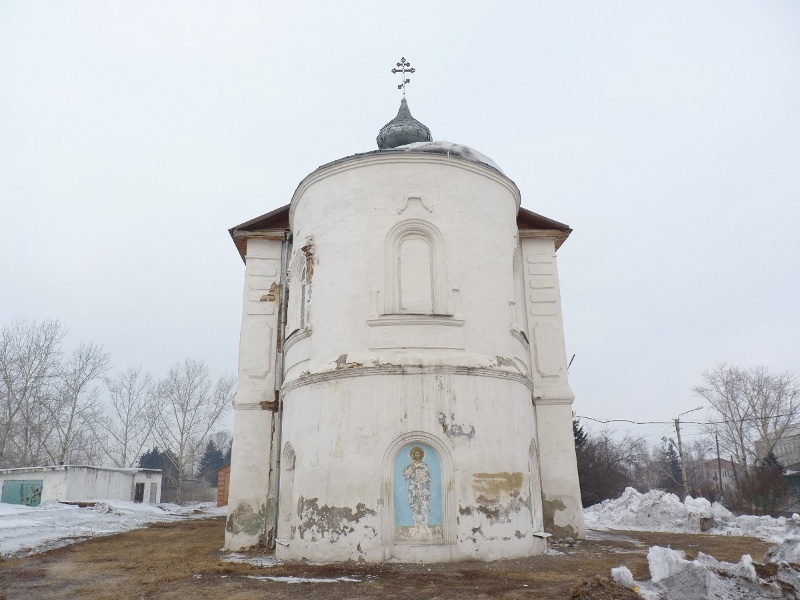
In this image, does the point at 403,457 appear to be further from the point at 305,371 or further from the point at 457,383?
the point at 305,371

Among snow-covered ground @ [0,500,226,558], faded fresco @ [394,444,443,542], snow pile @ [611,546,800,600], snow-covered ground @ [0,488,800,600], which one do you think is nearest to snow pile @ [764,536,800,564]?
snow-covered ground @ [0,488,800,600]

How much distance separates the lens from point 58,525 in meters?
20.5

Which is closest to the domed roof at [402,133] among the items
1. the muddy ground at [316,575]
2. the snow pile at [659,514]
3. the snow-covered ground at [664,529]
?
the muddy ground at [316,575]

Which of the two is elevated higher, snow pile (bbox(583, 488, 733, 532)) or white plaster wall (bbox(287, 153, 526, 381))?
white plaster wall (bbox(287, 153, 526, 381))

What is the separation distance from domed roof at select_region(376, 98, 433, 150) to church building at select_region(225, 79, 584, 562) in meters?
3.81

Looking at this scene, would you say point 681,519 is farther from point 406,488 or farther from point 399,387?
point 399,387

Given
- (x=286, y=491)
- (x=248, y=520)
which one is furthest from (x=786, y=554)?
(x=248, y=520)

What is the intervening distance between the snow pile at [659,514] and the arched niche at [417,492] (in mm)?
11132

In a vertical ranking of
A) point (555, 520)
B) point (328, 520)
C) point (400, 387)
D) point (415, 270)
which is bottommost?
point (555, 520)

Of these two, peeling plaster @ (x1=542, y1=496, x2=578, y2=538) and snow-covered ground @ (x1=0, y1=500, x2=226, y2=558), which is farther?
peeling plaster @ (x1=542, y1=496, x2=578, y2=538)

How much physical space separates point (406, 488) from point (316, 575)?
7.53ft

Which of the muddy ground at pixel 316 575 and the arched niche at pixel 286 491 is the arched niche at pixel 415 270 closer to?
the arched niche at pixel 286 491

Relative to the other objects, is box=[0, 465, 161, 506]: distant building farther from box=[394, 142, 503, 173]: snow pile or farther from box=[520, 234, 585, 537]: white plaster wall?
box=[394, 142, 503, 173]: snow pile

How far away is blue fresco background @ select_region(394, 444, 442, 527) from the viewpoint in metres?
10.9
